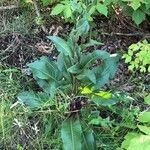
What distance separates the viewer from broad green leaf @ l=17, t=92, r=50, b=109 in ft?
9.87

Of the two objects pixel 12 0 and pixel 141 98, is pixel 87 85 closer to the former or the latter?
pixel 141 98

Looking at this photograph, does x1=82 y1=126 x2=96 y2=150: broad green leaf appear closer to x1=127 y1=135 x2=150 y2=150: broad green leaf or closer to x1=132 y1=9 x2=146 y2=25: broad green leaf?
x1=127 y1=135 x2=150 y2=150: broad green leaf

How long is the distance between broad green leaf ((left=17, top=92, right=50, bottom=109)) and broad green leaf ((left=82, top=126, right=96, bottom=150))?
1.26 ft

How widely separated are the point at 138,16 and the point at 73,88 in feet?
2.58

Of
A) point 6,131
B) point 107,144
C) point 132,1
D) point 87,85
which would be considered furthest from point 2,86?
point 132,1

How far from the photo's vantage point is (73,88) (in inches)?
118

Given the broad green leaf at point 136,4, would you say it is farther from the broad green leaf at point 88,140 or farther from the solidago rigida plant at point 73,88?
the broad green leaf at point 88,140

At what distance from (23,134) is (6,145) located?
0.14m

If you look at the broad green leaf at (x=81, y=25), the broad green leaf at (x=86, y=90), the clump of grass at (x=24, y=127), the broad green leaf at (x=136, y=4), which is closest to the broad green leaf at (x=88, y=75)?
the broad green leaf at (x=86, y=90)

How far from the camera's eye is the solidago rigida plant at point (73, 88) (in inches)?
111

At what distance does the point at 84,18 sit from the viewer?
8.70 feet

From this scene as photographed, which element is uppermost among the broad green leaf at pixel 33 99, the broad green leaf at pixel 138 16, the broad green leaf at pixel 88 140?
the broad green leaf at pixel 138 16

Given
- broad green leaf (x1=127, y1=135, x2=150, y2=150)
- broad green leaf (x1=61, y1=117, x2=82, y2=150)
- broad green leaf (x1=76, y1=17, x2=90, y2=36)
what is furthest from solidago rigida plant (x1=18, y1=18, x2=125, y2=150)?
broad green leaf (x1=127, y1=135, x2=150, y2=150)

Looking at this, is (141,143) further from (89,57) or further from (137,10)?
(137,10)
